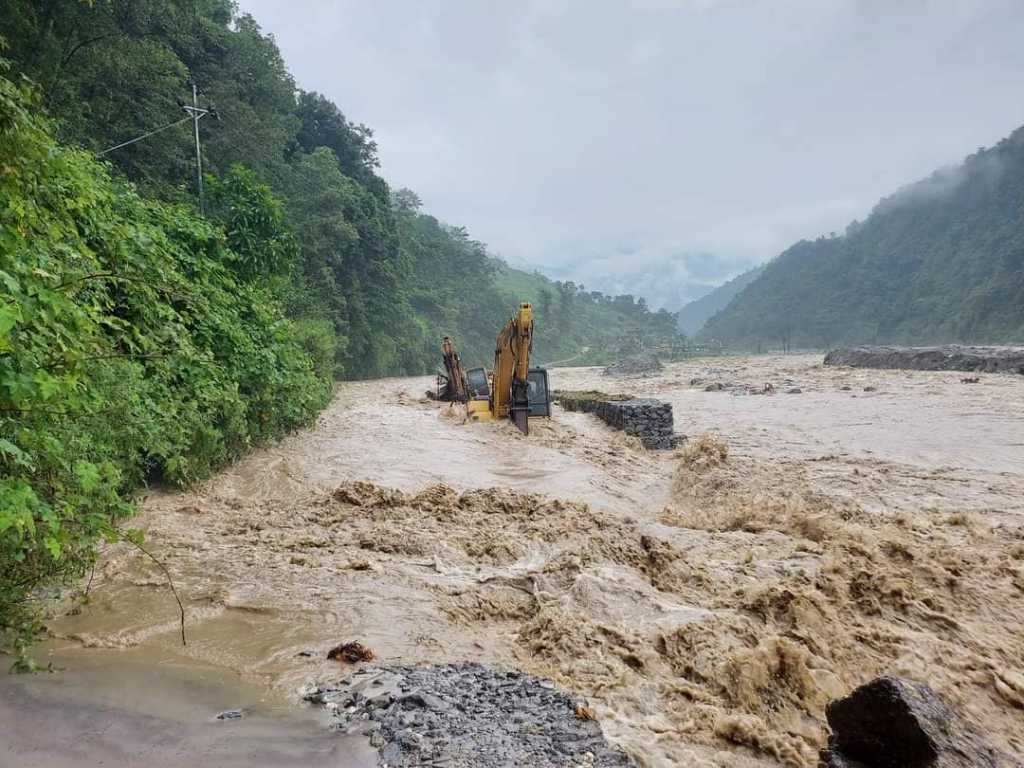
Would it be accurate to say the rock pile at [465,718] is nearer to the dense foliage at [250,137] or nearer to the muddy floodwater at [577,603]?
the muddy floodwater at [577,603]

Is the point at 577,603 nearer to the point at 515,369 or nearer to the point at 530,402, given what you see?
the point at 515,369

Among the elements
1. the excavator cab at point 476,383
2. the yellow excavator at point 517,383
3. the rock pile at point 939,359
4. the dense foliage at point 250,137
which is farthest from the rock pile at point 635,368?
the yellow excavator at point 517,383

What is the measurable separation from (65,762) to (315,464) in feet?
25.8

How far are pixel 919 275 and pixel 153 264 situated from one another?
281 feet

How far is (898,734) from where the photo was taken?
2.13 meters

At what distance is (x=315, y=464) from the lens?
32.4 feet

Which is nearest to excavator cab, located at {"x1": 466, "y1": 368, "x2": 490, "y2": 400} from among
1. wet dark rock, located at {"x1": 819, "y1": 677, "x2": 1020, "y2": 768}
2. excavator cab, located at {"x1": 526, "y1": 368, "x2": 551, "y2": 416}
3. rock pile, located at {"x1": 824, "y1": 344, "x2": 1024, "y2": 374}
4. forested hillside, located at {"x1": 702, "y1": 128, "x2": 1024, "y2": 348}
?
excavator cab, located at {"x1": 526, "y1": 368, "x2": 551, "y2": 416}

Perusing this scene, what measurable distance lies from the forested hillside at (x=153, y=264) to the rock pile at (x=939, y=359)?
93.4 feet

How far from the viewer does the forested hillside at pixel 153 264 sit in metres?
2.87

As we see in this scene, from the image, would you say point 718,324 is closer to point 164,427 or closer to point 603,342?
point 603,342

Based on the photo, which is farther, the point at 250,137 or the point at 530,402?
the point at 250,137

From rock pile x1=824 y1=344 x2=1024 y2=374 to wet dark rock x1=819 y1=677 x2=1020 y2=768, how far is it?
30604mm

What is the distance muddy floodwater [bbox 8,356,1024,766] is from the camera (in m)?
2.65

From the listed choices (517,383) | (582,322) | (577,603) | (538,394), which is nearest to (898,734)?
(577,603)
